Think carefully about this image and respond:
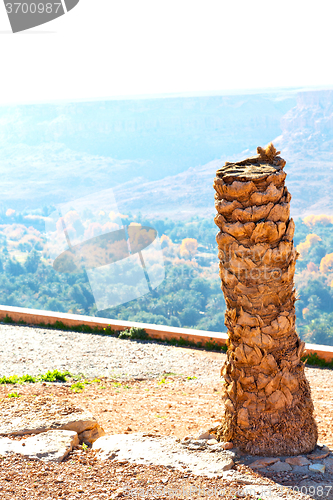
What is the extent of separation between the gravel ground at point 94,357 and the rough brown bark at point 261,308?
3.65 meters

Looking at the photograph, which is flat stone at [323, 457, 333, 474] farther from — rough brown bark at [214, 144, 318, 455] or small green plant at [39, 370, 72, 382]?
small green plant at [39, 370, 72, 382]

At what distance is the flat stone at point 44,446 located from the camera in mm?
3143

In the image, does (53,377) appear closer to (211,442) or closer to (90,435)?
(90,435)

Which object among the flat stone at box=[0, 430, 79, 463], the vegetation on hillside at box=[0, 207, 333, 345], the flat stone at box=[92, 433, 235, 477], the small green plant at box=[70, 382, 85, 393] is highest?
the flat stone at box=[0, 430, 79, 463]

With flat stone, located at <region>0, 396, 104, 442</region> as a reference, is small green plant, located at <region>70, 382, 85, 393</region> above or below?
below

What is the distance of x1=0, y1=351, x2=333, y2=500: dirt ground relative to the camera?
2.74m

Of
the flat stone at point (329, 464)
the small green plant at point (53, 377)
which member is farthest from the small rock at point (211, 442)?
the small green plant at point (53, 377)

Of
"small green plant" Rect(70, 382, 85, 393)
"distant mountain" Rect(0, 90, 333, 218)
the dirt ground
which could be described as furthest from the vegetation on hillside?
"small green plant" Rect(70, 382, 85, 393)

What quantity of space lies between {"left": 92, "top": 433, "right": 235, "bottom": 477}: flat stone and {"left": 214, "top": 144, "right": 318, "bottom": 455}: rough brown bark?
0.80 ft

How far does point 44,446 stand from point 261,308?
189 cm

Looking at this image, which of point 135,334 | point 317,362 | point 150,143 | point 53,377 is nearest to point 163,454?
point 53,377

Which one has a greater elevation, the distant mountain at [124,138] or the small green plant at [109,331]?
the distant mountain at [124,138]

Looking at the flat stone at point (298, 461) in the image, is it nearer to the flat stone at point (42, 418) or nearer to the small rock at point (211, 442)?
the small rock at point (211, 442)

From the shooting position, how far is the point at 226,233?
3002mm
